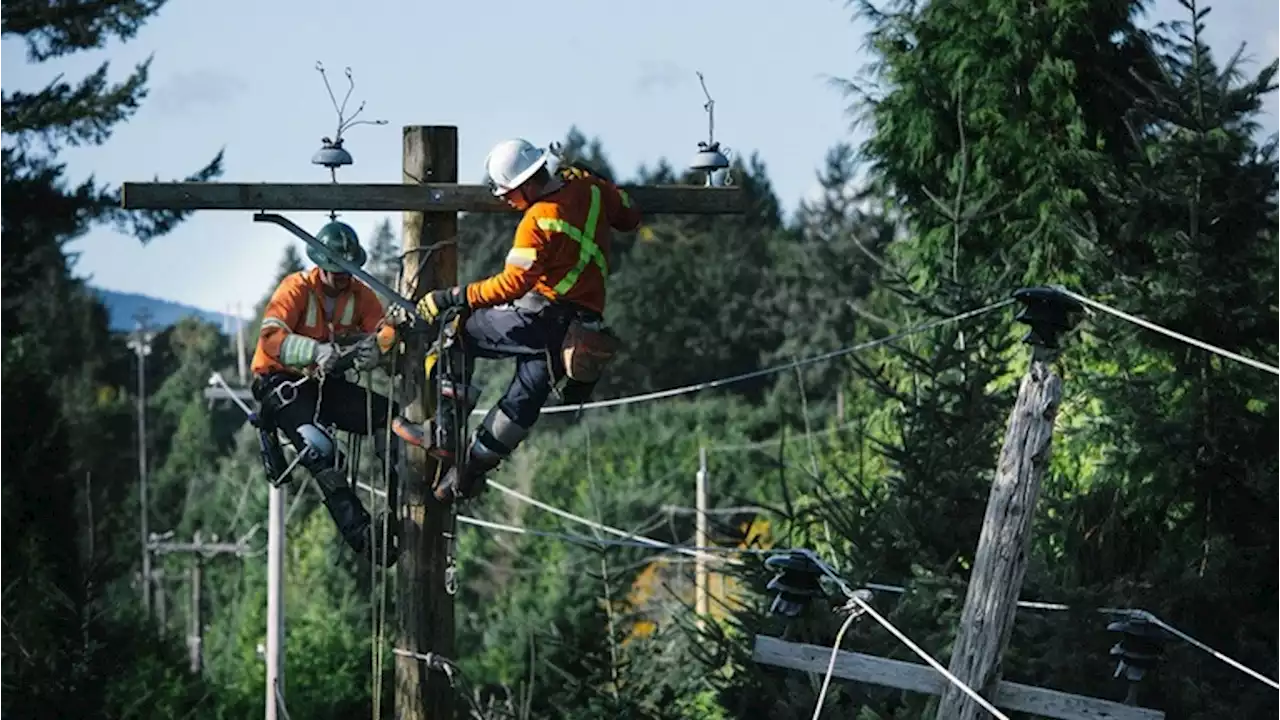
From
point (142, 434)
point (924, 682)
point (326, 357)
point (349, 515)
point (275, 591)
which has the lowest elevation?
point (142, 434)

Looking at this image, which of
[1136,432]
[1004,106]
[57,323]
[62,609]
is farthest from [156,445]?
[1136,432]

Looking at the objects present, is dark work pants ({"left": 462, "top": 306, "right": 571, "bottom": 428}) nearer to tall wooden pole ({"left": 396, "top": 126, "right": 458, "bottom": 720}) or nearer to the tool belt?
the tool belt

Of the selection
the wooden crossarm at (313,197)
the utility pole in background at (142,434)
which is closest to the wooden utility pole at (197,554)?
the utility pole in background at (142,434)

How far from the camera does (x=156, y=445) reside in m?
75.8

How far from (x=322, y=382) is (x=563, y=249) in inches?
63.3

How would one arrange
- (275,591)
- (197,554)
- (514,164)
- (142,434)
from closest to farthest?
(514,164) → (275,591) → (197,554) → (142,434)

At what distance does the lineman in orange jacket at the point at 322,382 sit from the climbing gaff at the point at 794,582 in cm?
203

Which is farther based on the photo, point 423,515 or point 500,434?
point 423,515

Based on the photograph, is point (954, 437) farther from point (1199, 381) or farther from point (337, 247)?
point (337, 247)

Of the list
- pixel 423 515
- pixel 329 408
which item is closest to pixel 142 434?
Result: pixel 329 408

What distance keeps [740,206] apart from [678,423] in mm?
45856

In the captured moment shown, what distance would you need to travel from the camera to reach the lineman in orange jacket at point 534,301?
37.7 feet

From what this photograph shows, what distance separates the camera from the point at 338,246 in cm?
1202

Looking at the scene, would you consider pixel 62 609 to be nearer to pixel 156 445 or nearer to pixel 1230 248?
pixel 1230 248
